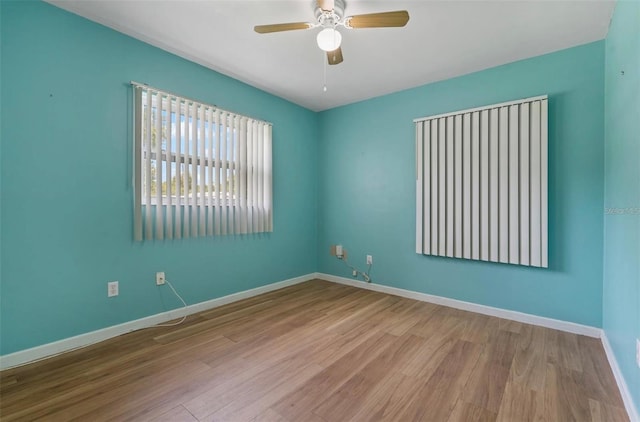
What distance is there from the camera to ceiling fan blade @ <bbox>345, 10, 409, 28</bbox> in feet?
5.77

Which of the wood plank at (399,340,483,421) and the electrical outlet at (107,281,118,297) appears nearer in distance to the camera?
the wood plank at (399,340,483,421)

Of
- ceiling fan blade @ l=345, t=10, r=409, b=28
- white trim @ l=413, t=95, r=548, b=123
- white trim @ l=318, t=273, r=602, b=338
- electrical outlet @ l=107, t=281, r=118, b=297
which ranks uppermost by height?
ceiling fan blade @ l=345, t=10, r=409, b=28

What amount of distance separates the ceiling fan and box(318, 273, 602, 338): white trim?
278 cm

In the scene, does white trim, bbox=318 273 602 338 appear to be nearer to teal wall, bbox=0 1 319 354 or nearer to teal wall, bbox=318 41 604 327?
teal wall, bbox=318 41 604 327

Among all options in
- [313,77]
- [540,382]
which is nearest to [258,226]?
[313,77]

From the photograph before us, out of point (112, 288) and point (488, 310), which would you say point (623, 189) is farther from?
point (112, 288)

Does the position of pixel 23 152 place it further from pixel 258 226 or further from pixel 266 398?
pixel 266 398

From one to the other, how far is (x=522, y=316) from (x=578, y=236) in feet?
2.96

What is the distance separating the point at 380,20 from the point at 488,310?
2884mm

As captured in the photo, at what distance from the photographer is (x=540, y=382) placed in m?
1.76

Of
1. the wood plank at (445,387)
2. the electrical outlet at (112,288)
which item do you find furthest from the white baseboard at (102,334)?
the wood plank at (445,387)

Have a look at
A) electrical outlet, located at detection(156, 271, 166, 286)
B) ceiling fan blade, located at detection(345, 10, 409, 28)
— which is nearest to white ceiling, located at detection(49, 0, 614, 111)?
ceiling fan blade, located at detection(345, 10, 409, 28)

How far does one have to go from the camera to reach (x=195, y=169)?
9.15 ft

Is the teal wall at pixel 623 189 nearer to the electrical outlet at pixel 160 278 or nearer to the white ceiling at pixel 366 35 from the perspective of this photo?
the white ceiling at pixel 366 35
